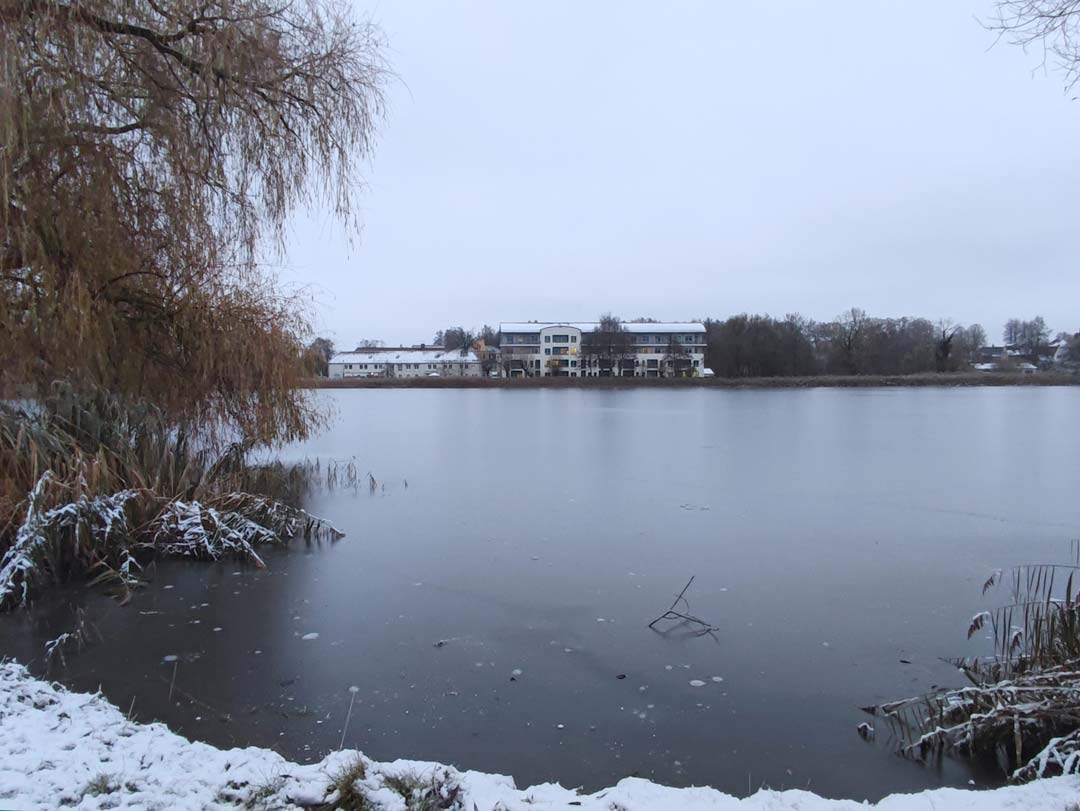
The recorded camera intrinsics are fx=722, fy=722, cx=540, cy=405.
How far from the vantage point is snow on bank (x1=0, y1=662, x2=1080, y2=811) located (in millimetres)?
2457

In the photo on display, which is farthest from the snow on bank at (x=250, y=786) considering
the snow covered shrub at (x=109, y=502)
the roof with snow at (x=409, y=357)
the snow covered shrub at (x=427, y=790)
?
the roof with snow at (x=409, y=357)

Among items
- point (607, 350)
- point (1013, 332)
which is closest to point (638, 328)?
point (607, 350)

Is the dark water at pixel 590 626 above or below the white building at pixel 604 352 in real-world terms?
below

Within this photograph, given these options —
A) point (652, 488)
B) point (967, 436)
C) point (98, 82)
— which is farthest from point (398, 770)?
point (967, 436)

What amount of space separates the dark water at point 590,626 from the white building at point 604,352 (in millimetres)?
64156

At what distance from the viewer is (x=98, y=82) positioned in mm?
5023

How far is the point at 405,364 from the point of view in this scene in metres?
86.0

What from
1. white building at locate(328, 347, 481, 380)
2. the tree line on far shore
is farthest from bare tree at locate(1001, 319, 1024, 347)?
white building at locate(328, 347, 481, 380)

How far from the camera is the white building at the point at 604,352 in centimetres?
7556

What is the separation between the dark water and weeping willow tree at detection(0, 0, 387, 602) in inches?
39.9

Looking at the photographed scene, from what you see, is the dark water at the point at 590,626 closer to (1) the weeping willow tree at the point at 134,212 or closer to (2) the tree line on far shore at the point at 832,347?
(1) the weeping willow tree at the point at 134,212

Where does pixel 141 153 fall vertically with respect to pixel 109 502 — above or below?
above

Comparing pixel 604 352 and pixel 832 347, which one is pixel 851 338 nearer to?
pixel 832 347

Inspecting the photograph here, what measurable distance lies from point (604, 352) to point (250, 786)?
73.7 metres
